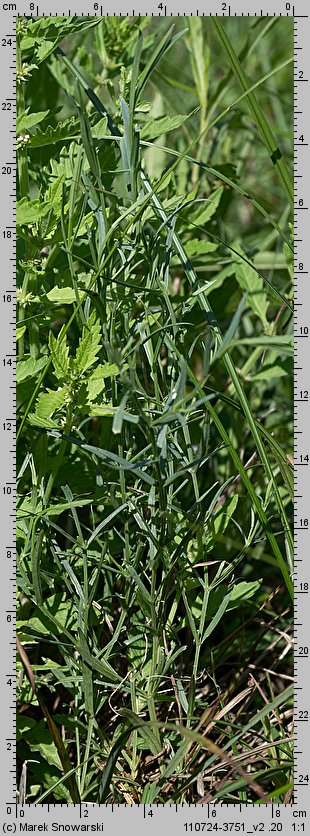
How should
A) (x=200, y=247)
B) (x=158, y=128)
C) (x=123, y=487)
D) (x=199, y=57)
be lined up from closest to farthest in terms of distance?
(x=123, y=487), (x=158, y=128), (x=200, y=247), (x=199, y=57)

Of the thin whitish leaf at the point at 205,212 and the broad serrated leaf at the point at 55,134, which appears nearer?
the broad serrated leaf at the point at 55,134

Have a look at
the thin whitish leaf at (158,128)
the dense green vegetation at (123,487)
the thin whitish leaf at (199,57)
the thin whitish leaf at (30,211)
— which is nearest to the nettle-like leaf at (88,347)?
the dense green vegetation at (123,487)

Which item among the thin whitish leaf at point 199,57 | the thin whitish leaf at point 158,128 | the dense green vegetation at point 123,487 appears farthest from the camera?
the thin whitish leaf at point 199,57

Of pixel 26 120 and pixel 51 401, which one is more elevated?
pixel 26 120

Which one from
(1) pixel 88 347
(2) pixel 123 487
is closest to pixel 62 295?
(1) pixel 88 347

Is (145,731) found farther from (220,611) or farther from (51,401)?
(51,401)

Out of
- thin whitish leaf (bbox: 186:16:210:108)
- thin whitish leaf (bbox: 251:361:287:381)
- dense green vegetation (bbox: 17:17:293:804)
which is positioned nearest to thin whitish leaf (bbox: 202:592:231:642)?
dense green vegetation (bbox: 17:17:293:804)

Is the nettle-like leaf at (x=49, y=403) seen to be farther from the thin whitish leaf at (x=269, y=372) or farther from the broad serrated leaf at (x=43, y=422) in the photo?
the thin whitish leaf at (x=269, y=372)

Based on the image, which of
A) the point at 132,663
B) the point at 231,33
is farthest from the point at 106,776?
the point at 231,33
